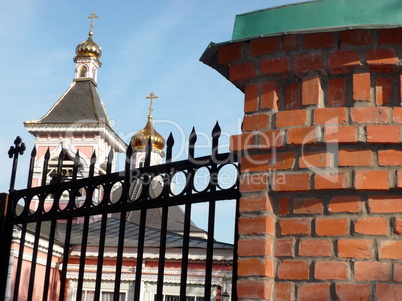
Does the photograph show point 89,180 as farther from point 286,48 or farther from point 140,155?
point 140,155

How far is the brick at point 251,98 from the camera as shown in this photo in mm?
2689

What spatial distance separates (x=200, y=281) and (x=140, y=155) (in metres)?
16.7

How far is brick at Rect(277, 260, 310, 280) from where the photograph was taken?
96.6 inches

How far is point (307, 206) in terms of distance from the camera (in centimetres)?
251

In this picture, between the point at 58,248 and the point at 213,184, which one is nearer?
the point at 213,184

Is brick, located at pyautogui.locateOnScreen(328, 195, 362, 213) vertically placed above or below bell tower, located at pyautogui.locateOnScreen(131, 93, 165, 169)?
below

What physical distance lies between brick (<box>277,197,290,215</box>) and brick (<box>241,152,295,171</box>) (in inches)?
5.4

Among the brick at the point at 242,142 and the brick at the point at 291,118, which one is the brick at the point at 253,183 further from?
the brick at the point at 291,118

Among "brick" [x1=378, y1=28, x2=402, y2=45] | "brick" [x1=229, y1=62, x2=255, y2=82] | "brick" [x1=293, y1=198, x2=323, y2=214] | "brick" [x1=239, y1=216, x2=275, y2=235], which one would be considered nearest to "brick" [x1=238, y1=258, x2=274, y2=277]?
"brick" [x1=239, y1=216, x2=275, y2=235]

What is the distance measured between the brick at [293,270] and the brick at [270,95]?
2.21ft

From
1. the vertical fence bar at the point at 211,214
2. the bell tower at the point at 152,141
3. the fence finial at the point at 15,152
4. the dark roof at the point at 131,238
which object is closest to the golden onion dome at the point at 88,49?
the bell tower at the point at 152,141

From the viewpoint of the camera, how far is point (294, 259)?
249 cm

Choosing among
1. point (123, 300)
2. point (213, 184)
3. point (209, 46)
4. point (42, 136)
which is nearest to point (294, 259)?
point (213, 184)

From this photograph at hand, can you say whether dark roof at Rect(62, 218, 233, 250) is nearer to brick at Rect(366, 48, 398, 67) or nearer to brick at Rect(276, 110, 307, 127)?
brick at Rect(276, 110, 307, 127)
